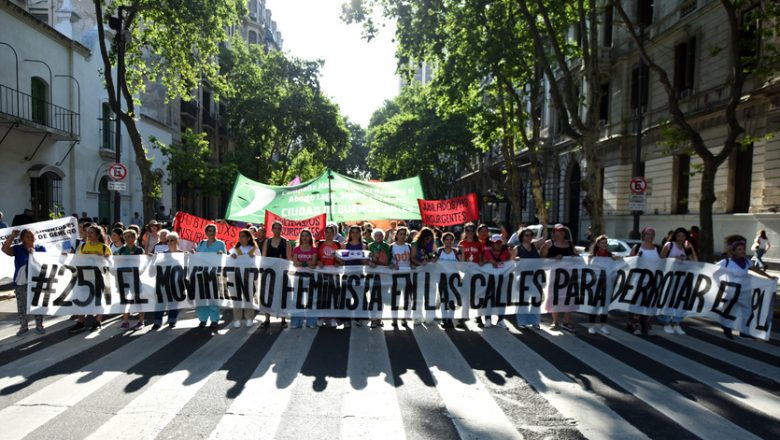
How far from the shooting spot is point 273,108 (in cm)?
3884

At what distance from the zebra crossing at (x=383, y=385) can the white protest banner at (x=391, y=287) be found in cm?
51

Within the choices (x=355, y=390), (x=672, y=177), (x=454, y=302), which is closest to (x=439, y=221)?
(x=454, y=302)

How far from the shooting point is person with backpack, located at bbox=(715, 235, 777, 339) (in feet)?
26.1

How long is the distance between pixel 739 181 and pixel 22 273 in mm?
21797

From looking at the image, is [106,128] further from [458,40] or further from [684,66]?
[684,66]

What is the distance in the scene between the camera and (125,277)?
27.7 feet

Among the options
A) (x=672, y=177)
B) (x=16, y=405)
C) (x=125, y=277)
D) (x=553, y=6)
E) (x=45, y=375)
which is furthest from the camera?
(x=672, y=177)

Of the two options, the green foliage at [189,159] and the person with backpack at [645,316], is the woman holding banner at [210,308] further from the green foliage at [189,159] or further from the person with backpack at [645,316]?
the green foliage at [189,159]

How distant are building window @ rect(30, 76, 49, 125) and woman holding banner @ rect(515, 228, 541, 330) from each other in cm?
1819

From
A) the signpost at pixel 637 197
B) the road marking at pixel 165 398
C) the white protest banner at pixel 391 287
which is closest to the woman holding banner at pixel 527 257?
the white protest banner at pixel 391 287

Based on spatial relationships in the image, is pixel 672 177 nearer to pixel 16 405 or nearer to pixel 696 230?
pixel 696 230

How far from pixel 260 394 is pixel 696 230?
12.2 m

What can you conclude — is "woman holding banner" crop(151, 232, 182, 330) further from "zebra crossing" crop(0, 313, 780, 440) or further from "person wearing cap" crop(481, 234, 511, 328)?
"person wearing cap" crop(481, 234, 511, 328)

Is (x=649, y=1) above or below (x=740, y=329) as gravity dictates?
above
